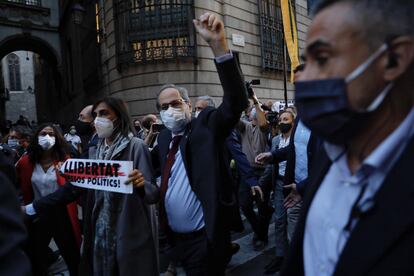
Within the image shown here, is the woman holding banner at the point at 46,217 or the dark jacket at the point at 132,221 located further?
the woman holding banner at the point at 46,217

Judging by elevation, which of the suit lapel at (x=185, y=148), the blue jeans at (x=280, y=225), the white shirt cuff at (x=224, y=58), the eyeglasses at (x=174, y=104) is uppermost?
the white shirt cuff at (x=224, y=58)

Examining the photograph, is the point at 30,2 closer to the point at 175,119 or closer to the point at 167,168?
the point at 175,119

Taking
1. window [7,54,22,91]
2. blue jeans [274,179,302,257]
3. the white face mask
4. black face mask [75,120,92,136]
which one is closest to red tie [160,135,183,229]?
the white face mask

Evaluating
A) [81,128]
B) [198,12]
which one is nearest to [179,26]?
[198,12]

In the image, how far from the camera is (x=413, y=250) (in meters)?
0.98

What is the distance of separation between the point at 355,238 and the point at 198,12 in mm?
12950

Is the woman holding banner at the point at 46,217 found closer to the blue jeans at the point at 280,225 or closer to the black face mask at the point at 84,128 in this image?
the black face mask at the point at 84,128

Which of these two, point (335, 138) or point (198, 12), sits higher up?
point (198, 12)

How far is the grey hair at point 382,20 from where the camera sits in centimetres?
105

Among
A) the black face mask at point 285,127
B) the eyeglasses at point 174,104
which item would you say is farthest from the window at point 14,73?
the eyeglasses at point 174,104

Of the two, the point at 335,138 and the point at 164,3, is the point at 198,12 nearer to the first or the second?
the point at 164,3

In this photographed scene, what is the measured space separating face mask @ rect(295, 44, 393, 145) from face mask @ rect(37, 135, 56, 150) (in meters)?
3.43

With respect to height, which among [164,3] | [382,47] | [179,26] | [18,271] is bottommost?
[18,271]

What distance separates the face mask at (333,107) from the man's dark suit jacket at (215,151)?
1.26 metres
